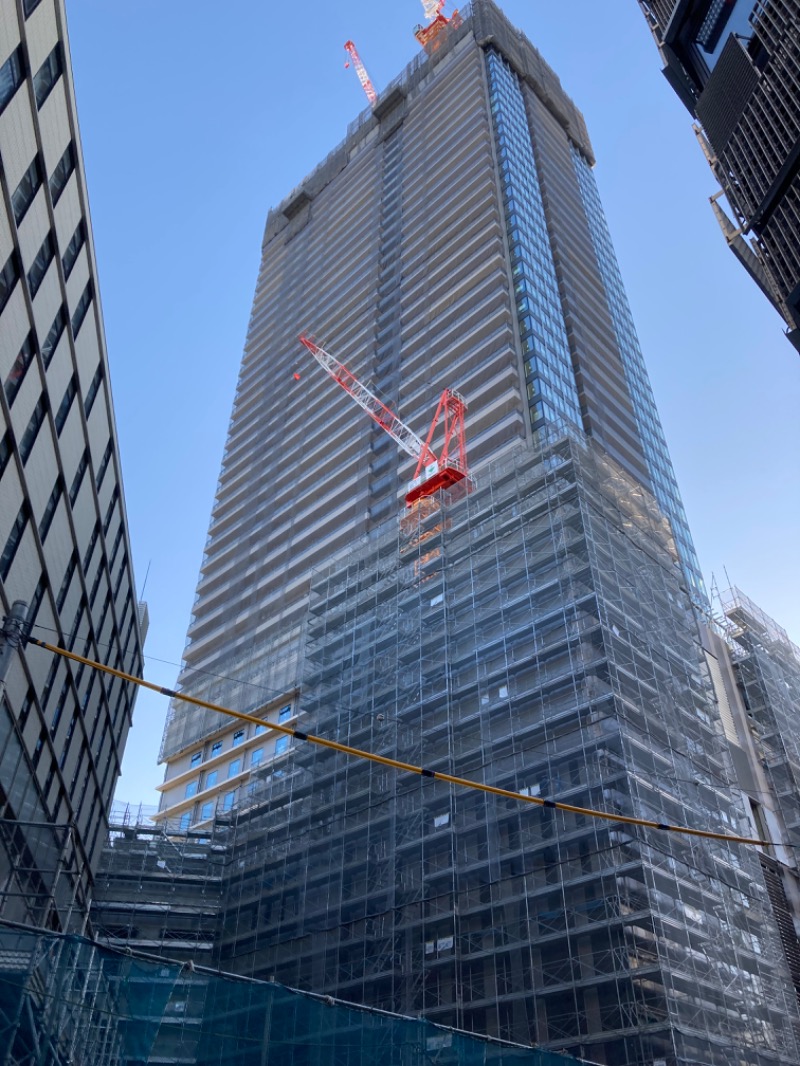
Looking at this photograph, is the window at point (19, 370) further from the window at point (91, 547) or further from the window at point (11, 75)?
the window at point (91, 547)

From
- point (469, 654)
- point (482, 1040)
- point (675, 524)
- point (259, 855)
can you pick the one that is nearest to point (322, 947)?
point (259, 855)

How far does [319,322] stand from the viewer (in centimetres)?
8188

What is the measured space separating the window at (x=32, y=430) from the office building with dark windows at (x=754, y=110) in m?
18.4

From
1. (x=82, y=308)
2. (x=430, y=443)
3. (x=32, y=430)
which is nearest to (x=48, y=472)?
(x=32, y=430)

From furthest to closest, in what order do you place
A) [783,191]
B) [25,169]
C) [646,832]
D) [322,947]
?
[322,947] < [646,832] < [783,191] < [25,169]

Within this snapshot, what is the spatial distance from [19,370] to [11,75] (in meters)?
6.12

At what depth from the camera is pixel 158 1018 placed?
39.3ft

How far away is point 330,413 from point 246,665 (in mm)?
21994

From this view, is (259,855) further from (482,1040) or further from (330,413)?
(330,413)

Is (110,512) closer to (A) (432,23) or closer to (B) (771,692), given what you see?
(B) (771,692)

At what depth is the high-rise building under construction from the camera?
28359mm

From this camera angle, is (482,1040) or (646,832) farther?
(646,832)

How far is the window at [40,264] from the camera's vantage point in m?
21.3

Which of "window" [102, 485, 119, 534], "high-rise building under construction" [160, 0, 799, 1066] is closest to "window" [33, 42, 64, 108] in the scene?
"window" [102, 485, 119, 534]
